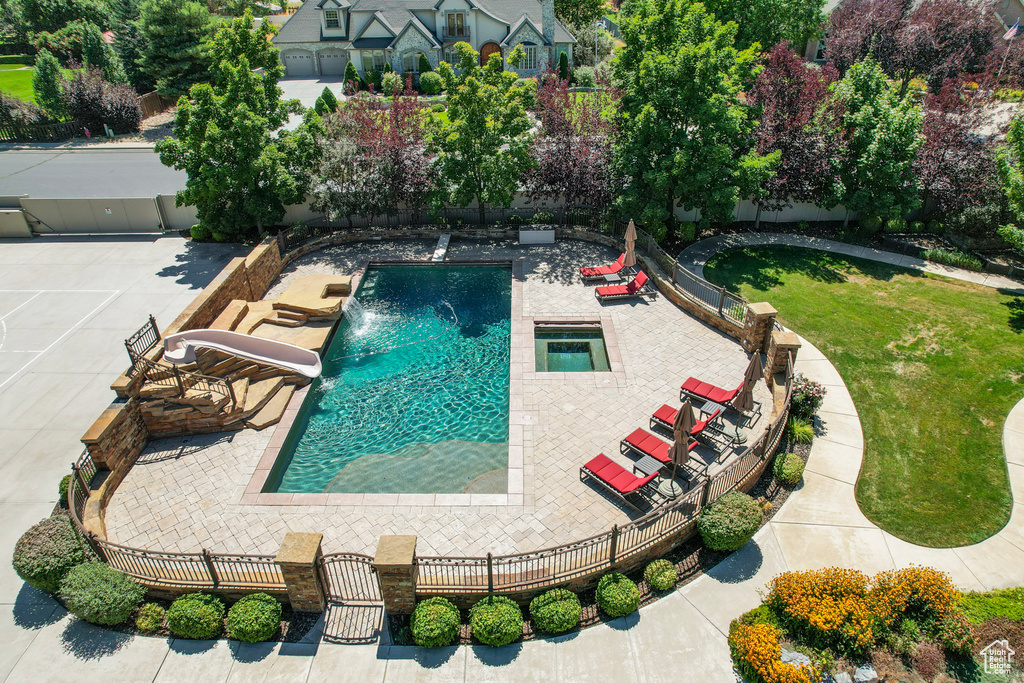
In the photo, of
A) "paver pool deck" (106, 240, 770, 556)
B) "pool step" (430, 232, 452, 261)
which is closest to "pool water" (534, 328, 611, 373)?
"paver pool deck" (106, 240, 770, 556)

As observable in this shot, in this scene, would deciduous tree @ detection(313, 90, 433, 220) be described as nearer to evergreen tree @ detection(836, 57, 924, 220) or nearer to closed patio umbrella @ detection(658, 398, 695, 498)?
closed patio umbrella @ detection(658, 398, 695, 498)

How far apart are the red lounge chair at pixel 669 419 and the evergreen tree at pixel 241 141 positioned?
17285 millimetres

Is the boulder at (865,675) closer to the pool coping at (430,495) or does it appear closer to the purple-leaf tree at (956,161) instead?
the pool coping at (430,495)

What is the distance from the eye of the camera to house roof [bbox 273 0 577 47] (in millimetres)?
55987

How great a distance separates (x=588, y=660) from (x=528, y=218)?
20253mm

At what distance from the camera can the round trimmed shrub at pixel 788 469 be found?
45.4 feet


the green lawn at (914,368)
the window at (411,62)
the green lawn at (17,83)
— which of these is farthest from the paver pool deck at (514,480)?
the green lawn at (17,83)

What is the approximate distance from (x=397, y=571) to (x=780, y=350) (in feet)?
38.3

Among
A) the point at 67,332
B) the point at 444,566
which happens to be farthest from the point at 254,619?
the point at 67,332

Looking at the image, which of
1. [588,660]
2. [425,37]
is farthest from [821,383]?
[425,37]

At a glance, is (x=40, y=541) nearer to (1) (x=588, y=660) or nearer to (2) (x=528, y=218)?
(1) (x=588, y=660)

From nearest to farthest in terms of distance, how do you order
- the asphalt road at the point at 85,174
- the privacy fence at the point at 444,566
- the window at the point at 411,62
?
the privacy fence at the point at 444,566, the asphalt road at the point at 85,174, the window at the point at 411,62

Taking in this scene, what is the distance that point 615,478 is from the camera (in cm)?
1311

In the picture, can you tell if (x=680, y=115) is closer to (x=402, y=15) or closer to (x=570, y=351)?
(x=570, y=351)
